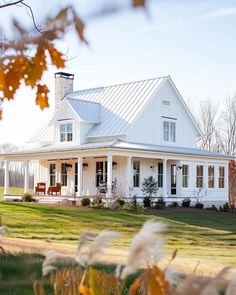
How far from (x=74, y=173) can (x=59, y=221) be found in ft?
36.3

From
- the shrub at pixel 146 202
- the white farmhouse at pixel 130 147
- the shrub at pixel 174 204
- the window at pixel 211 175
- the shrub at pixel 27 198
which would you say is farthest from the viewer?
the window at pixel 211 175

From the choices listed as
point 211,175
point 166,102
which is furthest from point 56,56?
point 211,175

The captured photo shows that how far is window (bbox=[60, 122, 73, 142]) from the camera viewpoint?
34.2 meters

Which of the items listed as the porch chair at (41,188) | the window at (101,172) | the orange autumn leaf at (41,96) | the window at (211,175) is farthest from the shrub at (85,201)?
the orange autumn leaf at (41,96)

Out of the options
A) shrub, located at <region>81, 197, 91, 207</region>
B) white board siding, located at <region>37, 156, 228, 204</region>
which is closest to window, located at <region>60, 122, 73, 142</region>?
white board siding, located at <region>37, 156, 228, 204</region>

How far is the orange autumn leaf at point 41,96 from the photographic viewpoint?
3.99 meters

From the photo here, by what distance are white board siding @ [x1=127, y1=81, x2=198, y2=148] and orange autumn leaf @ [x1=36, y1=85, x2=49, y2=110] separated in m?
28.0

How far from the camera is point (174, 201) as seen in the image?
1276 inches

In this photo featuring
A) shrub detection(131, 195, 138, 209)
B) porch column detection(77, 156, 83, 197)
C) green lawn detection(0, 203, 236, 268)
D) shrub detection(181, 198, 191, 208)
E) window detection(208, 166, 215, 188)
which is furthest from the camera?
window detection(208, 166, 215, 188)

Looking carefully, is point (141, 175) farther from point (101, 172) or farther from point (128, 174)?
point (128, 174)

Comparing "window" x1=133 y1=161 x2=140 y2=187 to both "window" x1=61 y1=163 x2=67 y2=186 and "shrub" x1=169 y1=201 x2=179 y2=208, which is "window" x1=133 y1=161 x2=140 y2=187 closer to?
"shrub" x1=169 y1=201 x2=179 y2=208

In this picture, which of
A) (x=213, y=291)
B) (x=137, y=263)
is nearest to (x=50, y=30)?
(x=137, y=263)

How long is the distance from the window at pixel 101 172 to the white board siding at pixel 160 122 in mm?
2092

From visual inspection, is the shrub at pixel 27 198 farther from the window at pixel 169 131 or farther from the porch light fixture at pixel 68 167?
the window at pixel 169 131
